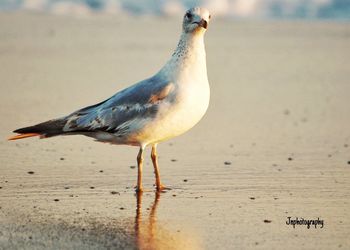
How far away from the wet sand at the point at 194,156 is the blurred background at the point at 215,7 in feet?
13.9

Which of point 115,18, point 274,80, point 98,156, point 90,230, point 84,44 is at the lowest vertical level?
point 90,230

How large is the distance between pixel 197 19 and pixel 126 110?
3.00 feet

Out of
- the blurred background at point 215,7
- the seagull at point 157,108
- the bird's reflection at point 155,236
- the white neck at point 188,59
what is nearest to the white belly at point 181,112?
the seagull at point 157,108

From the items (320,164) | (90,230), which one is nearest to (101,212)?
(90,230)

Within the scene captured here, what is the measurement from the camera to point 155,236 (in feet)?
17.3

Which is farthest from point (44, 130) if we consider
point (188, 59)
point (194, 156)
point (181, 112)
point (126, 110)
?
point (194, 156)

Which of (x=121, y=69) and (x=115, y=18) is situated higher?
(x=115, y=18)

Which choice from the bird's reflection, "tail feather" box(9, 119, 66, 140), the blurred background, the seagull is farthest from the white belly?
the blurred background

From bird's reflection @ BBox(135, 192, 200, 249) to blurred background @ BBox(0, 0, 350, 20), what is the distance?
1330 cm

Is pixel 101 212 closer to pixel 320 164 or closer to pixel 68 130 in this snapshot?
pixel 68 130

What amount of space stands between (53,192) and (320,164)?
2.37 m

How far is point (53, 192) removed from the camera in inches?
251

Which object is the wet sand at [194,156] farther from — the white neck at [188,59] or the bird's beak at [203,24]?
the bird's beak at [203,24]

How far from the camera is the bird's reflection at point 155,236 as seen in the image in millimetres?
5065
